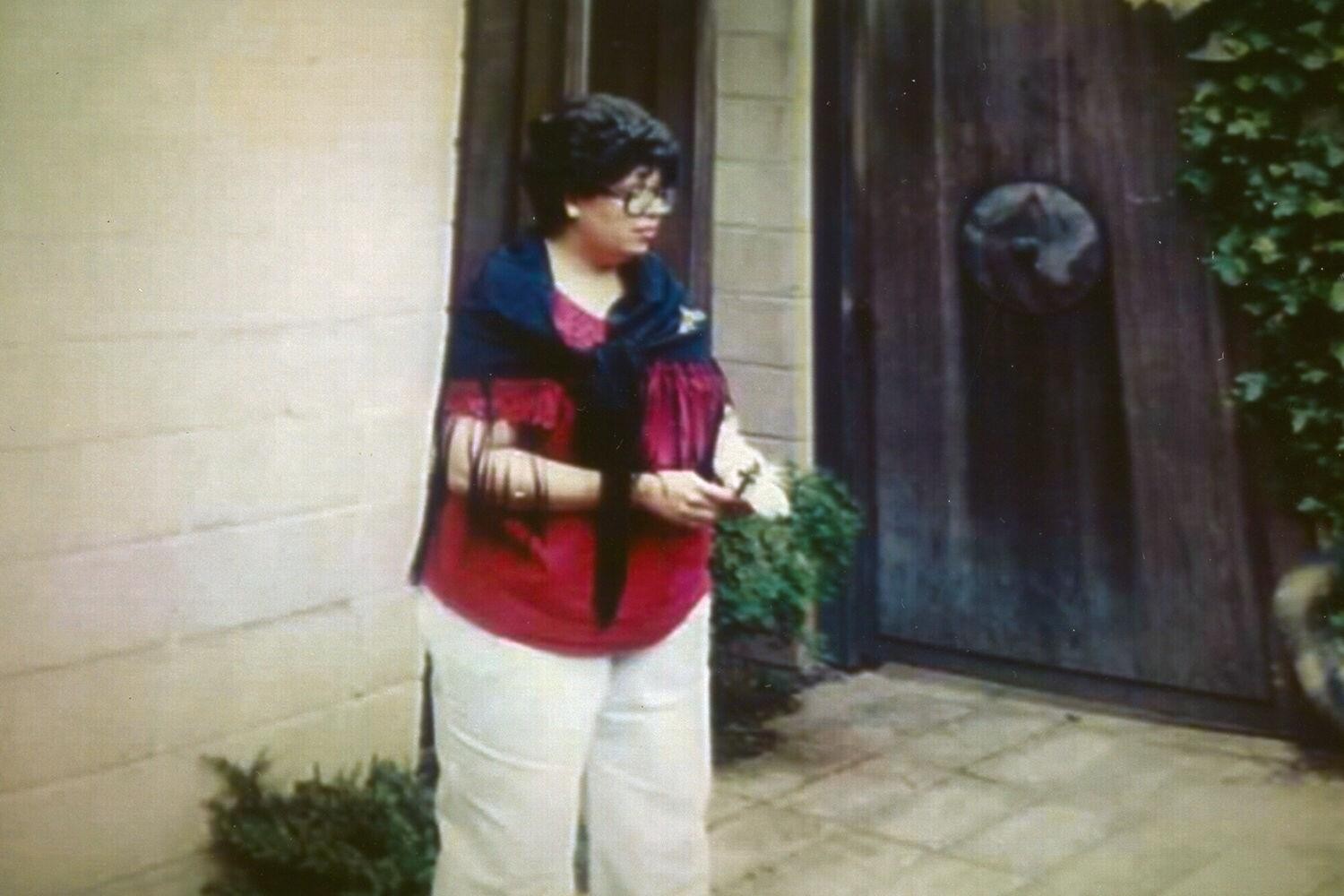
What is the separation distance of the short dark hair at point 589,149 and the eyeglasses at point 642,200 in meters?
0.02

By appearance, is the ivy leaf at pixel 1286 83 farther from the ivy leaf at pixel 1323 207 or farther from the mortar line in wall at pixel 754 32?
the mortar line in wall at pixel 754 32

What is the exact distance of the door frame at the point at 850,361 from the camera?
506 centimetres

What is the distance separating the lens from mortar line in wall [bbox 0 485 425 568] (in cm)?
298

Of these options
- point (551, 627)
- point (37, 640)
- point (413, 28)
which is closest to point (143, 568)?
point (37, 640)

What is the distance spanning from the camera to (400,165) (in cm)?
353

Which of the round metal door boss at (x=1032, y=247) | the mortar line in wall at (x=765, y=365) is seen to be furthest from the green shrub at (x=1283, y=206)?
the mortar line in wall at (x=765, y=365)

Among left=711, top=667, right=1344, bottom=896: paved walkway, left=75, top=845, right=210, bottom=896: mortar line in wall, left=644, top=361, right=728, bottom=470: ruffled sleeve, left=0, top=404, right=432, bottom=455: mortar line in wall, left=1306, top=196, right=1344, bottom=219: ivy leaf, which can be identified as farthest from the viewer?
left=1306, top=196, right=1344, bottom=219: ivy leaf

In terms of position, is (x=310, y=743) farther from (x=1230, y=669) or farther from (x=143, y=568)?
(x=1230, y=669)

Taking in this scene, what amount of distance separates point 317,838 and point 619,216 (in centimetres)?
144

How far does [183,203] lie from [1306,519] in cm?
303

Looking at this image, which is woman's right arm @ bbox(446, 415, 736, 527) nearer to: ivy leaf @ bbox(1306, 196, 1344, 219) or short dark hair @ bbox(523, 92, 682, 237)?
short dark hair @ bbox(523, 92, 682, 237)

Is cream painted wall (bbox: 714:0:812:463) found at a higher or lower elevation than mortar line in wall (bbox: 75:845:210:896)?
higher

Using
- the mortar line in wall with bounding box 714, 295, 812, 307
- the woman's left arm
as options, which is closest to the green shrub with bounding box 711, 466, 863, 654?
the mortar line in wall with bounding box 714, 295, 812, 307

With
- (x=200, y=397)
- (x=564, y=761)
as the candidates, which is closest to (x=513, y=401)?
(x=564, y=761)
